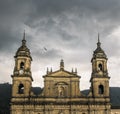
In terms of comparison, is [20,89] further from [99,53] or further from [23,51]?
[99,53]

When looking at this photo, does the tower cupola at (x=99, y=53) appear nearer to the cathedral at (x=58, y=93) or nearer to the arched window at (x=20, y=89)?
the cathedral at (x=58, y=93)

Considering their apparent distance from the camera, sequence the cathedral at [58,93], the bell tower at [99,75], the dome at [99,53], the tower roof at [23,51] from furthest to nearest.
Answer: the dome at [99,53], the tower roof at [23,51], the bell tower at [99,75], the cathedral at [58,93]

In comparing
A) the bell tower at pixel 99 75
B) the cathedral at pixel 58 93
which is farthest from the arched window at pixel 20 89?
the bell tower at pixel 99 75

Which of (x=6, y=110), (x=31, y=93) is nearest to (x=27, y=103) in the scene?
(x=31, y=93)

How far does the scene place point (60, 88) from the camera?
5138 centimetres

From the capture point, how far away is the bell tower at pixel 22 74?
51.0 m

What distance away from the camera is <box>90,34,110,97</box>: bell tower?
51.6 meters

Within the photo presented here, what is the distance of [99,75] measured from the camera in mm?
52406

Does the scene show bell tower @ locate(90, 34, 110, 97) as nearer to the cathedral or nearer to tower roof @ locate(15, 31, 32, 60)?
the cathedral

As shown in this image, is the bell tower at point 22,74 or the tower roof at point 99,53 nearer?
the bell tower at point 22,74

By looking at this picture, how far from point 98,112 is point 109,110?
1.50 m

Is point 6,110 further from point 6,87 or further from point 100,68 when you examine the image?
point 100,68

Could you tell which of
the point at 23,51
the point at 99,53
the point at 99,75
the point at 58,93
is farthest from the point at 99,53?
the point at 23,51

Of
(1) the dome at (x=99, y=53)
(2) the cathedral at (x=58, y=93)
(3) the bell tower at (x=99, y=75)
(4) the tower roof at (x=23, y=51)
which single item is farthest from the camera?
(1) the dome at (x=99, y=53)
